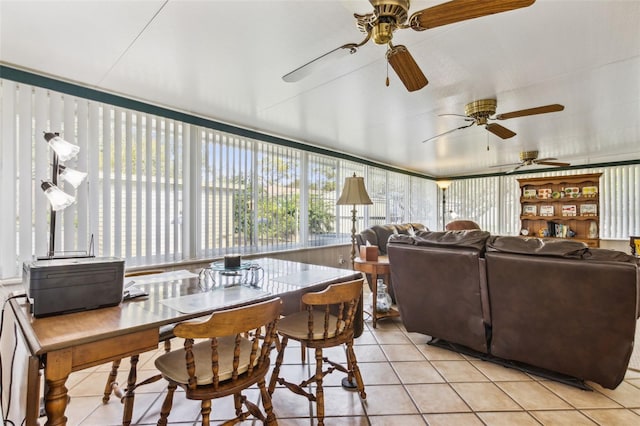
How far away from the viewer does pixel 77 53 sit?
2.12m

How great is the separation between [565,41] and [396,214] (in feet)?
16.8

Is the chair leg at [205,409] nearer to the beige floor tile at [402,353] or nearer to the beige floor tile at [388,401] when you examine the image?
the beige floor tile at [388,401]

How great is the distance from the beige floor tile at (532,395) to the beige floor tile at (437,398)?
37 centimetres

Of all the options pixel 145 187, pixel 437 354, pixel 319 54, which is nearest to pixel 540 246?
pixel 437 354

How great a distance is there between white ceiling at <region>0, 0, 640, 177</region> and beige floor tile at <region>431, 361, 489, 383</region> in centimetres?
234

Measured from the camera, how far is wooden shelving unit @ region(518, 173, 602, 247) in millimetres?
5418

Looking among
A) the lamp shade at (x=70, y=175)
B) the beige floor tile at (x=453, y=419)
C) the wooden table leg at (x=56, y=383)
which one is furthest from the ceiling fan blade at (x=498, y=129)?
the wooden table leg at (x=56, y=383)

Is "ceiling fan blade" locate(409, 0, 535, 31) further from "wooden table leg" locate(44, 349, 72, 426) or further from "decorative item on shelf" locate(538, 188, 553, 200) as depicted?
"decorative item on shelf" locate(538, 188, 553, 200)

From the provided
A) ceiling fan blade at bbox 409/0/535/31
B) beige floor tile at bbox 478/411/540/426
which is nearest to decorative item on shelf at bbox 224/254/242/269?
ceiling fan blade at bbox 409/0/535/31

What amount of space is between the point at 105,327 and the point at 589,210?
7.19m

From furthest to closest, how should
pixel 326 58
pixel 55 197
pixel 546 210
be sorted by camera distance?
pixel 546 210 → pixel 326 58 → pixel 55 197

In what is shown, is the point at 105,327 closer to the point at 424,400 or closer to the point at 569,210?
the point at 424,400

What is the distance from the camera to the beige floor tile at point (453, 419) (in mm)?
1717

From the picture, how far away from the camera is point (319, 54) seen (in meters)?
2.17
